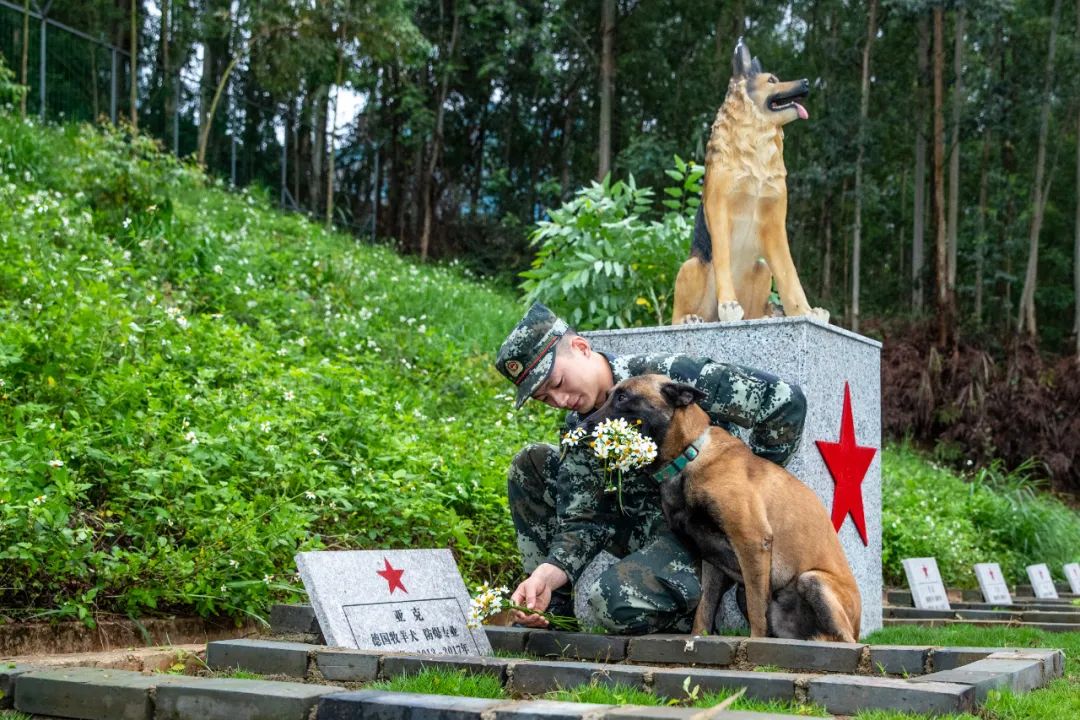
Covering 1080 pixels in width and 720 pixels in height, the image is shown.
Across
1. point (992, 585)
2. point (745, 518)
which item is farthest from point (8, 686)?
point (992, 585)

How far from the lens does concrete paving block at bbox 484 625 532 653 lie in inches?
148

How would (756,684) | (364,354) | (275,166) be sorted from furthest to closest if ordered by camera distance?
(275,166)
(364,354)
(756,684)

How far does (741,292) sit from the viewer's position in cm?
523

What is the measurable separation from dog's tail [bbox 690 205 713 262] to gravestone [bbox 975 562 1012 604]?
147 inches

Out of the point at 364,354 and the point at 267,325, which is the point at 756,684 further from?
the point at 364,354

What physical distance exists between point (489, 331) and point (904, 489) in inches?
181

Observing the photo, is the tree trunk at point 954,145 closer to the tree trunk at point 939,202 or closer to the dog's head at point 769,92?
the tree trunk at point 939,202

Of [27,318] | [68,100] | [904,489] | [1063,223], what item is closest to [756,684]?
[27,318]

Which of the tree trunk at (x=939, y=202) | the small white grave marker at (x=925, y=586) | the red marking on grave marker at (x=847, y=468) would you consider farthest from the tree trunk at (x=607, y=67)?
the red marking on grave marker at (x=847, y=468)

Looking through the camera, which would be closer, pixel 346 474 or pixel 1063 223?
pixel 346 474

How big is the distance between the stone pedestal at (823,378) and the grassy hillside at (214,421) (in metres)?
1.51

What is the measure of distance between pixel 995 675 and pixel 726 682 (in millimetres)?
701

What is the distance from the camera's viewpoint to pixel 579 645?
355 centimetres

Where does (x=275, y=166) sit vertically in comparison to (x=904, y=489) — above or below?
above
